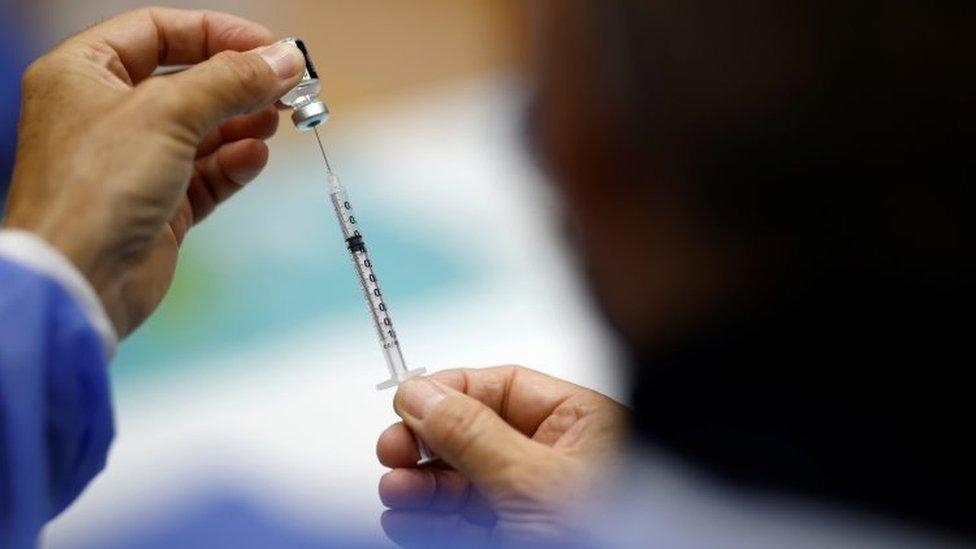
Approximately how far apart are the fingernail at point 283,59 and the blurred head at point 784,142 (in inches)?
12.1

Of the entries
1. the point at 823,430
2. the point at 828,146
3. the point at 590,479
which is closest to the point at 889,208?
the point at 828,146

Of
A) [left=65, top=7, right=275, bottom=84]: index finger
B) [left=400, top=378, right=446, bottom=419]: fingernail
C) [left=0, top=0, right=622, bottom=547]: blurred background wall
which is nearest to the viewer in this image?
[left=400, top=378, right=446, bottom=419]: fingernail

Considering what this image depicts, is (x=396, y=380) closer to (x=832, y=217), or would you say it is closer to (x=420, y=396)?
(x=420, y=396)

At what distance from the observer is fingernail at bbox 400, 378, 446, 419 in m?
0.88

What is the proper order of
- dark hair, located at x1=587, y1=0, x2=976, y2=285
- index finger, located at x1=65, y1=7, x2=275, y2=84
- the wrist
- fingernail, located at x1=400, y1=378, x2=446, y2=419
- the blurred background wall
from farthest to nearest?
the blurred background wall < index finger, located at x1=65, y1=7, x2=275, y2=84 < fingernail, located at x1=400, y1=378, x2=446, y2=419 < the wrist < dark hair, located at x1=587, y1=0, x2=976, y2=285

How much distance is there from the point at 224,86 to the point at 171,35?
236mm

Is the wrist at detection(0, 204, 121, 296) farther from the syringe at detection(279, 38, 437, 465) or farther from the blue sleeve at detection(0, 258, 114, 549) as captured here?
the syringe at detection(279, 38, 437, 465)

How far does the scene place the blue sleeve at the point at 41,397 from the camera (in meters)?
0.71

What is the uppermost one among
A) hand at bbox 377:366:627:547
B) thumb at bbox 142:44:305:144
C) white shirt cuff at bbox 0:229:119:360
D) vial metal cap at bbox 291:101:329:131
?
thumb at bbox 142:44:305:144

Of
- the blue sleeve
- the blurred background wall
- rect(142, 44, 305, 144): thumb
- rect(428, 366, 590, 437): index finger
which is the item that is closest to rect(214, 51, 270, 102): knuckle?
rect(142, 44, 305, 144): thumb

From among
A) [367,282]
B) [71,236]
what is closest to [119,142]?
[71,236]

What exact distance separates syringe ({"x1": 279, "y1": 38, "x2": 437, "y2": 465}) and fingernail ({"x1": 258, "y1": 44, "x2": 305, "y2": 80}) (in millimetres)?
17

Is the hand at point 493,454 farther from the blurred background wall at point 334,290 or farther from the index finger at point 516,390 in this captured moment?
the blurred background wall at point 334,290

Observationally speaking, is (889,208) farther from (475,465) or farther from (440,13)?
(440,13)
